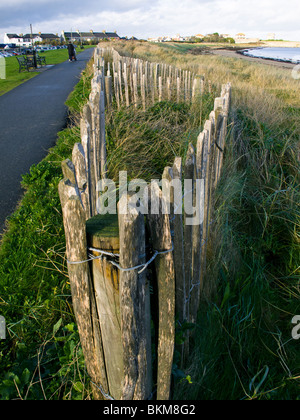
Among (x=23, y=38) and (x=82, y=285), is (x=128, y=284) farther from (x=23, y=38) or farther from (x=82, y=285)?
(x=23, y=38)

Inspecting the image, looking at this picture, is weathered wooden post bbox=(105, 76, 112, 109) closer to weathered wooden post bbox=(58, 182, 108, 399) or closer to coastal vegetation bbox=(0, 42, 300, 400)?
coastal vegetation bbox=(0, 42, 300, 400)

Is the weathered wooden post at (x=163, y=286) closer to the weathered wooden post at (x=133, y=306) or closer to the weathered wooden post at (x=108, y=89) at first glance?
the weathered wooden post at (x=133, y=306)

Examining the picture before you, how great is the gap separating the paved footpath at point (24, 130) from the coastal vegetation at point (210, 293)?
313 mm

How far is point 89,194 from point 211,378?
1631mm

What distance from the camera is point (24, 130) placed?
729 centimetres

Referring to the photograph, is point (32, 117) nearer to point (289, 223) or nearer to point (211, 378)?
point (289, 223)

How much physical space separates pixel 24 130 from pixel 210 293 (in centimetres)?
628

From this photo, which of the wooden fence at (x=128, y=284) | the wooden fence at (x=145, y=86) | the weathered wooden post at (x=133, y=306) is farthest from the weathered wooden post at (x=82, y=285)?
the wooden fence at (x=145, y=86)

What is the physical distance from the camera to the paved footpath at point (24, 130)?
15.1ft

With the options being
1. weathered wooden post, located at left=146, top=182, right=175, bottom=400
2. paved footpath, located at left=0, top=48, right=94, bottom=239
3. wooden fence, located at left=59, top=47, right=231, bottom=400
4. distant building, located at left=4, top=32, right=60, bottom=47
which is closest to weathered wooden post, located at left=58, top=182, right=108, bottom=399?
wooden fence, located at left=59, top=47, right=231, bottom=400

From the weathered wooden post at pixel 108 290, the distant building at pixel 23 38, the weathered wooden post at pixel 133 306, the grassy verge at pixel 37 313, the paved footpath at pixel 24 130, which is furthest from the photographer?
the distant building at pixel 23 38

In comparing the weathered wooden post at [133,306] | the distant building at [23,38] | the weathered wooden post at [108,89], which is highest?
the distant building at [23,38]

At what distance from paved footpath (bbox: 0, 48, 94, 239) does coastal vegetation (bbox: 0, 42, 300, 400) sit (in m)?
0.31

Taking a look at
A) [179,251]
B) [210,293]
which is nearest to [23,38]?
[210,293]
